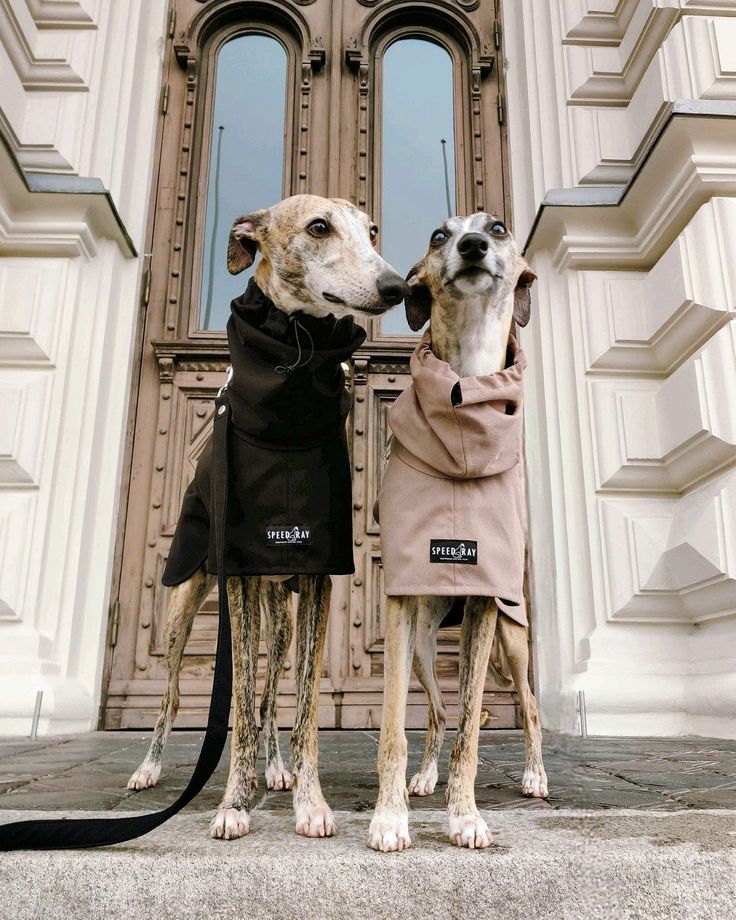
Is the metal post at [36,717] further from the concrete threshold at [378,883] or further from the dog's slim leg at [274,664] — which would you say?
the concrete threshold at [378,883]

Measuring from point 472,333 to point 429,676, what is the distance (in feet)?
3.45

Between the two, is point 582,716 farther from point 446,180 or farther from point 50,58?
point 50,58

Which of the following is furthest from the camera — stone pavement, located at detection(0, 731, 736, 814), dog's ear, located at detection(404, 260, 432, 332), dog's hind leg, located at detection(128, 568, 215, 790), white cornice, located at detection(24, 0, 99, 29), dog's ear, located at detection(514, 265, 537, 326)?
white cornice, located at detection(24, 0, 99, 29)

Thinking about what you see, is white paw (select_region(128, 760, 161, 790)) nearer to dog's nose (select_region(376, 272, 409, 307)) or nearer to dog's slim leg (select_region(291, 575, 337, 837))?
dog's slim leg (select_region(291, 575, 337, 837))

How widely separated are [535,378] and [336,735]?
211 centimetres

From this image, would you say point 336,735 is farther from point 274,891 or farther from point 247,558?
point 274,891

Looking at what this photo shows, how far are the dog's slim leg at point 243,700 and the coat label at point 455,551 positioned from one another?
1.71 ft

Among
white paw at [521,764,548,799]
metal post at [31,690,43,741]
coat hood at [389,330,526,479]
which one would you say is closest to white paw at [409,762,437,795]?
white paw at [521,764,548,799]

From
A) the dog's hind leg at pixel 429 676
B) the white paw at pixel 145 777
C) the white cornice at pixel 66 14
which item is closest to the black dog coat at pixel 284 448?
the dog's hind leg at pixel 429 676

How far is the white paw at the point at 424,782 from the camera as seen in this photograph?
229cm

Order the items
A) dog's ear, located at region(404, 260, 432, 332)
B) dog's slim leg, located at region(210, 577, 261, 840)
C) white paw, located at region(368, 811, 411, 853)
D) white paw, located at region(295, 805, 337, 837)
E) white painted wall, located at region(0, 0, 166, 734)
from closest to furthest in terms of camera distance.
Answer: white paw, located at region(368, 811, 411, 853) < white paw, located at region(295, 805, 337, 837) < dog's slim leg, located at region(210, 577, 261, 840) < dog's ear, located at region(404, 260, 432, 332) < white painted wall, located at region(0, 0, 166, 734)

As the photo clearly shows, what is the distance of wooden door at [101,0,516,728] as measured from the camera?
13.6ft

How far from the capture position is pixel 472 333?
85.0 inches

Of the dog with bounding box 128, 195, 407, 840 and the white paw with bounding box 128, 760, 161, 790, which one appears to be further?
the white paw with bounding box 128, 760, 161, 790
